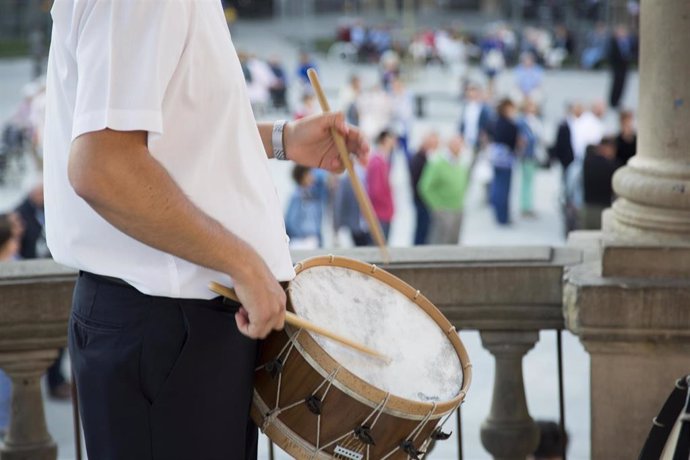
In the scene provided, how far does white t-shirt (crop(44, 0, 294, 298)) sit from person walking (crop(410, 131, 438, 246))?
37.4ft

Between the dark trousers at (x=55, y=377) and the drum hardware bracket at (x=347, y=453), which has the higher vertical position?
the drum hardware bracket at (x=347, y=453)

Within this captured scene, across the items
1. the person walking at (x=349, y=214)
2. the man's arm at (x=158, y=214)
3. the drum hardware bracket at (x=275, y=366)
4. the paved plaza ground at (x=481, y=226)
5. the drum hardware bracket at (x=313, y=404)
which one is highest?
the man's arm at (x=158, y=214)

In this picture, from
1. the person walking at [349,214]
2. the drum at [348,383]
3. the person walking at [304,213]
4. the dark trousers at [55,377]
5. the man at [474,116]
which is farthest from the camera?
the man at [474,116]

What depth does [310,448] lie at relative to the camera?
87.0 inches

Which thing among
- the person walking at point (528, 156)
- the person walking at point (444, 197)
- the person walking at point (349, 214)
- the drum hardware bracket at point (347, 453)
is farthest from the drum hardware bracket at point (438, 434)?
the person walking at point (528, 156)

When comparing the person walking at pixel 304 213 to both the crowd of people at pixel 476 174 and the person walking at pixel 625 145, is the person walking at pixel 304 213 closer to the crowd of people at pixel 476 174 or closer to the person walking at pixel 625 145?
the crowd of people at pixel 476 174

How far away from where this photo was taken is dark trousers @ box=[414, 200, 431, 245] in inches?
532

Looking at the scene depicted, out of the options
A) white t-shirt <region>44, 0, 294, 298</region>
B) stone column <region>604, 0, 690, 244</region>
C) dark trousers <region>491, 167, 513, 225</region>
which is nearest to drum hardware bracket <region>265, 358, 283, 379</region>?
white t-shirt <region>44, 0, 294, 298</region>

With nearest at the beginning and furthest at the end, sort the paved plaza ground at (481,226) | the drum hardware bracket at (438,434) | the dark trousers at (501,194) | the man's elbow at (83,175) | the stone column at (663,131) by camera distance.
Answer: the man's elbow at (83,175) → the drum hardware bracket at (438,434) → the stone column at (663,131) → the paved plaza ground at (481,226) → the dark trousers at (501,194)

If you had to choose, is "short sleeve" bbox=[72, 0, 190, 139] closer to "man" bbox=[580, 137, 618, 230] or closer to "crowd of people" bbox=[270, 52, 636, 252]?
"crowd of people" bbox=[270, 52, 636, 252]

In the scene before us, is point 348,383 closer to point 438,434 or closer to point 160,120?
point 438,434

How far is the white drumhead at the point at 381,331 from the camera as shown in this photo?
7.20 ft

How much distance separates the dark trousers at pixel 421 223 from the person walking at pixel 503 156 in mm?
1822

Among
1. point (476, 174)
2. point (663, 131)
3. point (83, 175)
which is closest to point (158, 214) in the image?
point (83, 175)
